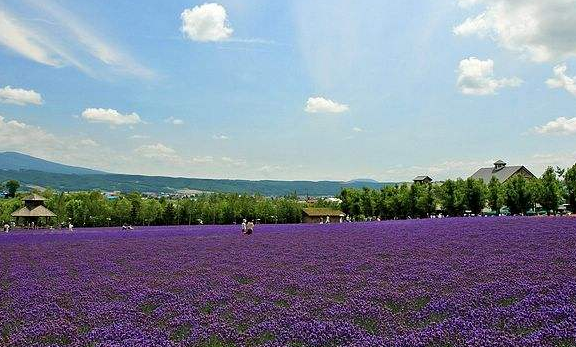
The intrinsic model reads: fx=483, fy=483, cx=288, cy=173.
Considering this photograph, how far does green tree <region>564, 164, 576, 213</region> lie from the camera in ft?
175

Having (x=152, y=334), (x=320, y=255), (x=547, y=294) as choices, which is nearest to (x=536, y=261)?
(x=547, y=294)

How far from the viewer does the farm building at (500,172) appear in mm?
117169

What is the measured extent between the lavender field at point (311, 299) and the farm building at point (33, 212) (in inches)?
1806

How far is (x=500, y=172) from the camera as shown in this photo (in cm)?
12169

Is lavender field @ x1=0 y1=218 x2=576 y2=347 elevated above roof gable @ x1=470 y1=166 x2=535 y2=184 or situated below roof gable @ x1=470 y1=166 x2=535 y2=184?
below

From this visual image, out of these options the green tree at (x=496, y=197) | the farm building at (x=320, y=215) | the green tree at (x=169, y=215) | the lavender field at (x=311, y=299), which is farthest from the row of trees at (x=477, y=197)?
the lavender field at (x=311, y=299)

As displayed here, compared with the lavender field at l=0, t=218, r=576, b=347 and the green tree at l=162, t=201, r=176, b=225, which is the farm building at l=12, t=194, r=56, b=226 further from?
the lavender field at l=0, t=218, r=576, b=347

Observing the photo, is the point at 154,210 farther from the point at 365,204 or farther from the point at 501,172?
the point at 501,172

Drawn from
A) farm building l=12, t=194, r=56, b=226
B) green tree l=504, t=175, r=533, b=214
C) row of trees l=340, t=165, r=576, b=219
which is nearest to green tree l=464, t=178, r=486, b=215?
row of trees l=340, t=165, r=576, b=219

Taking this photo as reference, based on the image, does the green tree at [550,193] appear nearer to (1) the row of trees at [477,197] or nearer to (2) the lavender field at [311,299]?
(1) the row of trees at [477,197]

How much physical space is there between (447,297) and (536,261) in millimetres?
4409

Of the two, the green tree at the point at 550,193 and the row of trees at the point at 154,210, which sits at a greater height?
the green tree at the point at 550,193

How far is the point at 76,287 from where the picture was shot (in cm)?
1115

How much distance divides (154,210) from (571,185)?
5979cm
